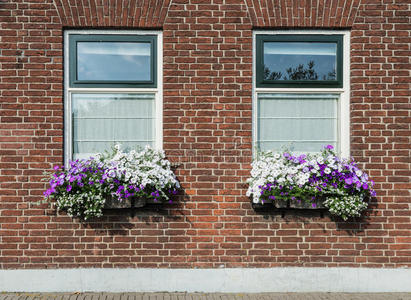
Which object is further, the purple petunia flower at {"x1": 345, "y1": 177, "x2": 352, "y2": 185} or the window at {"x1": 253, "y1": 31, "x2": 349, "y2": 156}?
the window at {"x1": 253, "y1": 31, "x2": 349, "y2": 156}

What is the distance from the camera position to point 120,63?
486cm

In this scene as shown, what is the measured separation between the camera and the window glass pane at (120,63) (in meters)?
4.84

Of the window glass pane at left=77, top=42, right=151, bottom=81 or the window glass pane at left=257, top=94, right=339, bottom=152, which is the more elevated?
the window glass pane at left=77, top=42, right=151, bottom=81

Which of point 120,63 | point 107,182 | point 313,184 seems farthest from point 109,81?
point 313,184

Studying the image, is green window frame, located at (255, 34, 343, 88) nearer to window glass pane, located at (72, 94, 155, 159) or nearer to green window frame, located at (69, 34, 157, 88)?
green window frame, located at (69, 34, 157, 88)

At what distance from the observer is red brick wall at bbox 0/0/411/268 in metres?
4.65

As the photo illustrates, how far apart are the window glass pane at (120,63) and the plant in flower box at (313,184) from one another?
1905mm

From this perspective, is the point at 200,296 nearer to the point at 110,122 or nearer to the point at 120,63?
the point at 110,122

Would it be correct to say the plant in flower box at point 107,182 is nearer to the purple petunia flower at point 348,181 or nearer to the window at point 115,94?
the window at point 115,94

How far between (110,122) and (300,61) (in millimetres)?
2573

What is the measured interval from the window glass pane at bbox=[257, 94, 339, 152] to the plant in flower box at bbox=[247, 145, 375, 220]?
1.20ft

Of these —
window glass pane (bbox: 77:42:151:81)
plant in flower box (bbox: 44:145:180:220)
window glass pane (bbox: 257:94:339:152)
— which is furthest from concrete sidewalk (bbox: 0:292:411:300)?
window glass pane (bbox: 77:42:151:81)

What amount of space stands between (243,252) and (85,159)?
2.28 metres

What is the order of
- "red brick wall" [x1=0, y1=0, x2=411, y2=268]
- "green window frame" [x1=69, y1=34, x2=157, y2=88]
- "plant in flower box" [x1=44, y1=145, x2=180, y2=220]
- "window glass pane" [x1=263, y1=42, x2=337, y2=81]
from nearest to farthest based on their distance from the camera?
"plant in flower box" [x1=44, y1=145, x2=180, y2=220]
"red brick wall" [x1=0, y1=0, x2=411, y2=268]
"green window frame" [x1=69, y1=34, x2=157, y2=88]
"window glass pane" [x1=263, y1=42, x2=337, y2=81]
